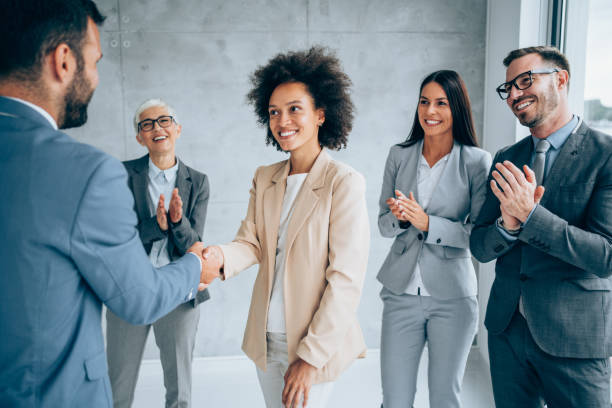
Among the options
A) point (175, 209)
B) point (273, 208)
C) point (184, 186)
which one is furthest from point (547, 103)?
point (184, 186)

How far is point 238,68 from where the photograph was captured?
3408 millimetres

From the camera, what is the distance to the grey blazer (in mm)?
1940

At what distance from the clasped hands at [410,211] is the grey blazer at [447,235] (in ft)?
0.11

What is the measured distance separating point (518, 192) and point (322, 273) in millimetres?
753

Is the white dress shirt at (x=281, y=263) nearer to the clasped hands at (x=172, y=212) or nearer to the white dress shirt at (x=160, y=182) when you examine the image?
the clasped hands at (x=172, y=212)

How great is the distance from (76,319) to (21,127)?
481 mm

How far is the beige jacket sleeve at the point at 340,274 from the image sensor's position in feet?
4.80

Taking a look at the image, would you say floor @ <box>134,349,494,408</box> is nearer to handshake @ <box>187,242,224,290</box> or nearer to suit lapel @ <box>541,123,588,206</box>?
handshake @ <box>187,242,224,290</box>

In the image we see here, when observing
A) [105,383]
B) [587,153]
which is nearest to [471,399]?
[587,153]

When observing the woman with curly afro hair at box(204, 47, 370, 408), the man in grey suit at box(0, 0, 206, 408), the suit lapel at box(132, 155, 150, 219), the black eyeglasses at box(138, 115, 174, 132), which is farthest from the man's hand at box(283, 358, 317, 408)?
the black eyeglasses at box(138, 115, 174, 132)

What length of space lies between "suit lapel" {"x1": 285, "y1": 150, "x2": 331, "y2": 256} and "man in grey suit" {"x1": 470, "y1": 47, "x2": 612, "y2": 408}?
627mm

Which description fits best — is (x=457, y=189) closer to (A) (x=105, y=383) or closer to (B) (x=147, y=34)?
(A) (x=105, y=383)

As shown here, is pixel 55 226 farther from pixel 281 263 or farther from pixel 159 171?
pixel 159 171

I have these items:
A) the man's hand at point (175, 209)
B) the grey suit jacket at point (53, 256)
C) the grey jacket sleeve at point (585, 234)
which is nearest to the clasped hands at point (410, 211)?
the grey jacket sleeve at point (585, 234)
